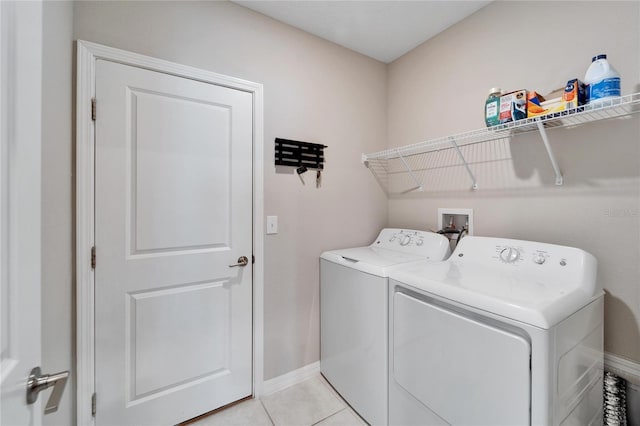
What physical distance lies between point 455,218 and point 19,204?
2071 millimetres

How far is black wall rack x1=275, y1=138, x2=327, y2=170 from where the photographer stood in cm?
188

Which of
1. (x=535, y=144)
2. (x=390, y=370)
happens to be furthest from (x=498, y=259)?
(x=390, y=370)

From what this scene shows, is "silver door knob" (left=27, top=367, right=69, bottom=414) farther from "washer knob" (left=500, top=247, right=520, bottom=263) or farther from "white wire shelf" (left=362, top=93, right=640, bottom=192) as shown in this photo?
"white wire shelf" (left=362, top=93, right=640, bottom=192)

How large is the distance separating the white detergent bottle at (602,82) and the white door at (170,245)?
1.73 metres

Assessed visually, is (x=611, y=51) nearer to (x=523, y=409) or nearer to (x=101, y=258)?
(x=523, y=409)

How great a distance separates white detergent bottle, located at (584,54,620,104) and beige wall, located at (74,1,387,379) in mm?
1392

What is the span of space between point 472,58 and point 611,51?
69cm

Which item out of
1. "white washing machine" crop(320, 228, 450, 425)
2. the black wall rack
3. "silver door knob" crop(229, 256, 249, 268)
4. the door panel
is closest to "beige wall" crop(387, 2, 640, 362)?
"white washing machine" crop(320, 228, 450, 425)

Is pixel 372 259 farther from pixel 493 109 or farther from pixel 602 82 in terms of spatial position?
pixel 602 82

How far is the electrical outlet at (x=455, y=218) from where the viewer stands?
1.82 metres

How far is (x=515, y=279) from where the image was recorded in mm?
1257

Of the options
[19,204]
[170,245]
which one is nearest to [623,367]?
[19,204]

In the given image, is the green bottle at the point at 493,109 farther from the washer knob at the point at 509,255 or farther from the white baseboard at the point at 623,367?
the white baseboard at the point at 623,367

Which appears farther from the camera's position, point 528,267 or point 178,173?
point 178,173
